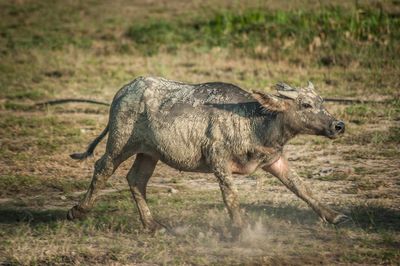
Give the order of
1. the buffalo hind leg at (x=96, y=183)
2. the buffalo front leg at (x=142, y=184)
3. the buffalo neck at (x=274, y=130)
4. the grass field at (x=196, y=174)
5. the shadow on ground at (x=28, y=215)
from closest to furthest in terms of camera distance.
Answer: the grass field at (x=196, y=174), the buffalo neck at (x=274, y=130), the buffalo front leg at (x=142, y=184), the buffalo hind leg at (x=96, y=183), the shadow on ground at (x=28, y=215)

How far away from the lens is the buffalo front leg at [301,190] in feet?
21.9

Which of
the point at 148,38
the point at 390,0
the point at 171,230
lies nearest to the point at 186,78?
the point at 148,38

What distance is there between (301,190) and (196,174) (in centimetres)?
214

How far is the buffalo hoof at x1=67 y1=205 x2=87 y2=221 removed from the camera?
710cm

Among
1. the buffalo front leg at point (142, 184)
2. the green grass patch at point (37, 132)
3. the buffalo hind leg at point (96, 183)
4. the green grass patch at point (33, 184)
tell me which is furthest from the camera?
the green grass patch at point (37, 132)

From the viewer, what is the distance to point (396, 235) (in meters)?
6.41

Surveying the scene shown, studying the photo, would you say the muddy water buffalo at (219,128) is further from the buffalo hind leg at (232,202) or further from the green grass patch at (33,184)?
the green grass patch at (33,184)

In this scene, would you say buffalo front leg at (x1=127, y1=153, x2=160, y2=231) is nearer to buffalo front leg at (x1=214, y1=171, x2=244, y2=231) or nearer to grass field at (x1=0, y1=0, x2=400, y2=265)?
grass field at (x1=0, y1=0, x2=400, y2=265)

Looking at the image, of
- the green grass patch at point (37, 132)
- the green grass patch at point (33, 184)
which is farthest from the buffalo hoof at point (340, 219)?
the green grass patch at point (37, 132)

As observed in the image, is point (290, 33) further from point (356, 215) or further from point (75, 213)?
point (75, 213)

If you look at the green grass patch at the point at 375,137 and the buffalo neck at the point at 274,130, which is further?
the green grass patch at the point at 375,137

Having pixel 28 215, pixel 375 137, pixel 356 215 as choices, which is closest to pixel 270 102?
pixel 356 215

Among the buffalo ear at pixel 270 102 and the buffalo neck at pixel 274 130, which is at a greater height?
the buffalo ear at pixel 270 102

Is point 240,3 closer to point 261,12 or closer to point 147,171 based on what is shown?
point 261,12
